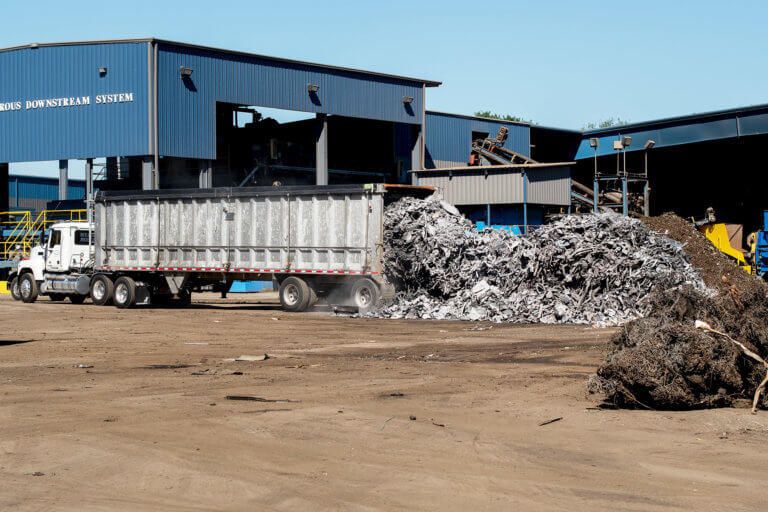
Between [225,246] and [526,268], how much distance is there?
10.5 m

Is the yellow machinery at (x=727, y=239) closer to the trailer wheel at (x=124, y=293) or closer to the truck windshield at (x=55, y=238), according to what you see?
the trailer wheel at (x=124, y=293)

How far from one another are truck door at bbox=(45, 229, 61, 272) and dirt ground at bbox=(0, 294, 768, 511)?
17461 mm

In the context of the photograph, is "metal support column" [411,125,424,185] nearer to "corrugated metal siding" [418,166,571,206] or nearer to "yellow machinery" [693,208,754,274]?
"corrugated metal siding" [418,166,571,206]

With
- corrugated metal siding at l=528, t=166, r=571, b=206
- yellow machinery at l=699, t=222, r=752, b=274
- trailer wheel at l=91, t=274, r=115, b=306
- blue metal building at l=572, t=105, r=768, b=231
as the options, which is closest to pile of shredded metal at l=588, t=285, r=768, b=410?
trailer wheel at l=91, t=274, r=115, b=306

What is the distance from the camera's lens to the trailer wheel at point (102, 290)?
3106 cm

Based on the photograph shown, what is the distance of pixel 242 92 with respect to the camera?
41031 mm

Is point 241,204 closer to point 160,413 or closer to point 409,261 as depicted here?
point 409,261

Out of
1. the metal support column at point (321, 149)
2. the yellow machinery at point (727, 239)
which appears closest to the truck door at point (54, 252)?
the metal support column at point (321, 149)

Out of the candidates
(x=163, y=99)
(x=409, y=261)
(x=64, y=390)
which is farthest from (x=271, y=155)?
(x=64, y=390)

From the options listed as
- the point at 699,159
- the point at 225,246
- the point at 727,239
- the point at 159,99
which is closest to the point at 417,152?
the point at 159,99

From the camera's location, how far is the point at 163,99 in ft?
125

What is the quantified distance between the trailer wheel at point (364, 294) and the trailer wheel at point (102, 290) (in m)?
10.2

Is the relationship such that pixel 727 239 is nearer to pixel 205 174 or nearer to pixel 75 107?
pixel 205 174

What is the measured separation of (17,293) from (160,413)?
27.8 metres
